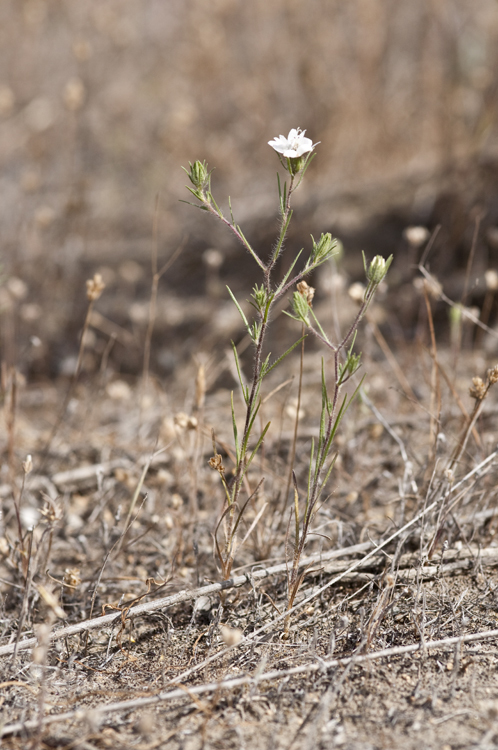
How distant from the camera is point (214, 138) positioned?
457 centimetres

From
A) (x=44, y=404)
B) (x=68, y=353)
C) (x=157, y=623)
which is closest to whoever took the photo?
(x=157, y=623)

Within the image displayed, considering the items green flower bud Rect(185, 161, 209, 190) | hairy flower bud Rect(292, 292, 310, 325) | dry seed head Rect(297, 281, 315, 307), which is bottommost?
hairy flower bud Rect(292, 292, 310, 325)

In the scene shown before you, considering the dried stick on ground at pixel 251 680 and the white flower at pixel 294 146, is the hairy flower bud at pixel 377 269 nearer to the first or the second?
the white flower at pixel 294 146

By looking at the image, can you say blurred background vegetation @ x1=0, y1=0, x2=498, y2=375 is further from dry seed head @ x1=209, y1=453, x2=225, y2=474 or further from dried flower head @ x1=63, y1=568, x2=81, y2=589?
dried flower head @ x1=63, y1=568, x2=81, y2=589

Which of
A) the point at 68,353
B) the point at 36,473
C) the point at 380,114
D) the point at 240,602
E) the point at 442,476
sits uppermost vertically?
the point at 380,114

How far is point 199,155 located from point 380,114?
1366mm

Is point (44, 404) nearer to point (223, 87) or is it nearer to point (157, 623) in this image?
point (157, 623)

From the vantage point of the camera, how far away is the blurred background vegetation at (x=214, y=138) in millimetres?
3314

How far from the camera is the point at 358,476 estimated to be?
2145 millimetres

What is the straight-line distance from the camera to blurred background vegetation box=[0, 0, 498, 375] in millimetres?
3314

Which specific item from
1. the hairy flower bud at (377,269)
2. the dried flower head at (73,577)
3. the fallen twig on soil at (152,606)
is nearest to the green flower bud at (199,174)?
the hairy flower bud at (377,269)

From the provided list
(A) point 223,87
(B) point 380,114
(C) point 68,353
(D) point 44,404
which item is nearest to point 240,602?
(D) point 44,404

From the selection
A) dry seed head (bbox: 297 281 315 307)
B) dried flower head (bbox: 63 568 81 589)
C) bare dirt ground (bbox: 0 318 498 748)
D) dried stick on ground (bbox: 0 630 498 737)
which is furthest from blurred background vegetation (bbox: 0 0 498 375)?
dried stick on ground (bbox: 0 630 498 737)

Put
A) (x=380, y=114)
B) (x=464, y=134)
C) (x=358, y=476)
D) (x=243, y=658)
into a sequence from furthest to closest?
(x=380, y=114) → (x=464, y=134) → (x=358, y=476) → (x=243, y=658)
